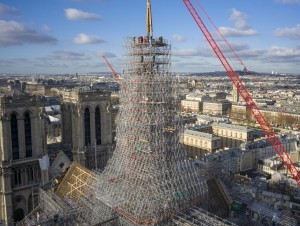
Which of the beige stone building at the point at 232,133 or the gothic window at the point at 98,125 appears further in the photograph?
the beige stone building at the point at 232,133

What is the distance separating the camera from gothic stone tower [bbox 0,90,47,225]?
1937 inches

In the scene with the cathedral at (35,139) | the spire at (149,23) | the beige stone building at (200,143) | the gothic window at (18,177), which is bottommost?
the beige stone building at (200,143)

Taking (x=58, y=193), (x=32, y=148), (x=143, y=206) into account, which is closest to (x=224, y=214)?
(x=143, y=206)

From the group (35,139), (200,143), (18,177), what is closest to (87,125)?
(35,139)

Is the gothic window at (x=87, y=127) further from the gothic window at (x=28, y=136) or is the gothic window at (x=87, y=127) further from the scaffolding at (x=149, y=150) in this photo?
the scaffolding at (x=149, y=150)

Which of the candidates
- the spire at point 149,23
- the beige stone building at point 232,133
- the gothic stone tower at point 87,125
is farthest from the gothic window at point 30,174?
the beige stone building at point 232,133

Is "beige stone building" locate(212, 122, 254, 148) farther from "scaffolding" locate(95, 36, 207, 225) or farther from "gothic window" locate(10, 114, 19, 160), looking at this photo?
"gothic window" locate(10, 114, 19, 160)

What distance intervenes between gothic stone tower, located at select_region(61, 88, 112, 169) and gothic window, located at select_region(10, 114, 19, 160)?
9.25 meters

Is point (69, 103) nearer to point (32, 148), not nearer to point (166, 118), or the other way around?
point (32, 148)

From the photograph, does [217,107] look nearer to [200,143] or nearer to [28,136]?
[200,143]

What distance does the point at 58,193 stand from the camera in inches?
1832

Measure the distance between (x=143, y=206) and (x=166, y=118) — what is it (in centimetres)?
954

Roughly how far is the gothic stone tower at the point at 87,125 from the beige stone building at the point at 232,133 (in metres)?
58.5

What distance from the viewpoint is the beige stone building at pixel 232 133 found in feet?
347
